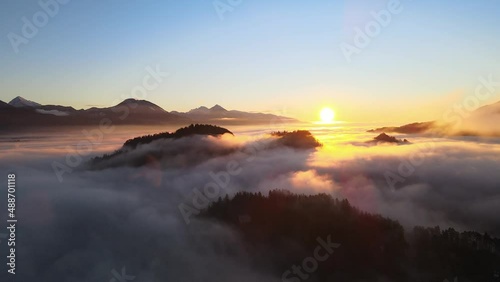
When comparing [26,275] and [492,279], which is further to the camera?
[492,279]

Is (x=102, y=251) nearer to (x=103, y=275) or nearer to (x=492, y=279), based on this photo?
(x=103, y=275)

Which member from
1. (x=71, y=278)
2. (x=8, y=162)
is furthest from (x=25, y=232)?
(x=8, y=162)

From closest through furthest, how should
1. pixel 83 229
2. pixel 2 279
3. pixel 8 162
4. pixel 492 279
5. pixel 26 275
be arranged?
1. pixel 8 162
2. pixel 2 279
3. pixel 26 275
4. pixel 83 229
5. pixel 492 279

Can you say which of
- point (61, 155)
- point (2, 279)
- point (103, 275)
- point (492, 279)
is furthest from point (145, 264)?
point (492, 279)

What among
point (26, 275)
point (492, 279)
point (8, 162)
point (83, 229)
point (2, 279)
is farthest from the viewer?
point (492, 279)

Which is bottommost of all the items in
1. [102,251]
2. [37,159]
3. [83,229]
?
[102,251]

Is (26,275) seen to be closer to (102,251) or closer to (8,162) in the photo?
(102,251)

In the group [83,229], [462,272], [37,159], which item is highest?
[37,159]

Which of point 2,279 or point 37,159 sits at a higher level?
point 37,159

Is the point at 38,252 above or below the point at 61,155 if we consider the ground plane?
below
